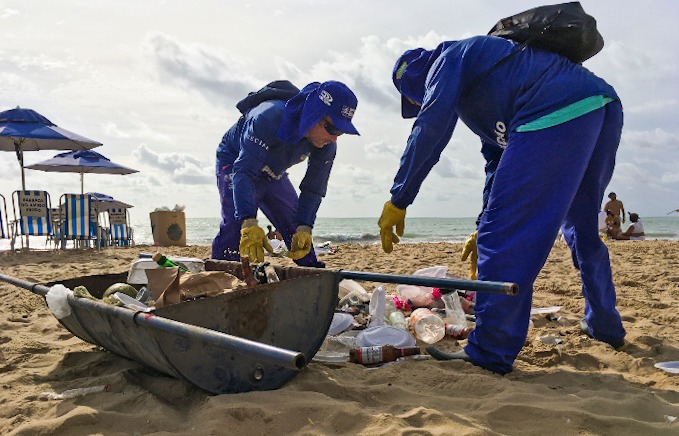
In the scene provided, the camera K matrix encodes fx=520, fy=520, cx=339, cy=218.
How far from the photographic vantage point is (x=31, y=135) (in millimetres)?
9531

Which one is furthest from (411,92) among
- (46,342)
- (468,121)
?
(46,342)

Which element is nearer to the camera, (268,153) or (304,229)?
(268,153)

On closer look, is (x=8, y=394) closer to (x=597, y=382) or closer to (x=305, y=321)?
(x=305, y=321)

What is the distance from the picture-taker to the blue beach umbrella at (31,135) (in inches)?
380

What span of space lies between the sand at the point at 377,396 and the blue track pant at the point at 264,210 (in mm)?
1440

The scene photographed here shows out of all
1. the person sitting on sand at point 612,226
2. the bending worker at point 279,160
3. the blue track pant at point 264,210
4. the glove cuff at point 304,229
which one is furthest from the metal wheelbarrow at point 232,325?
the person sitting on sand at point 612,226

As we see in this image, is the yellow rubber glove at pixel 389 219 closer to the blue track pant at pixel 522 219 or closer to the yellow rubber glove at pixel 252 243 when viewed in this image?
the blue track pant at pixel 522 219

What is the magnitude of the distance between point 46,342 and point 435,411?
2.42 m

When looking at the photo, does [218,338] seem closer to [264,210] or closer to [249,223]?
[249,223]

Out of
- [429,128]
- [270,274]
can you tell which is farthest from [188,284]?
[429,128]

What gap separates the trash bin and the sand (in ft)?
31.9

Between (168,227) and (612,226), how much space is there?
434 inches

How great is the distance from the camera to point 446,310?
347 centimetres

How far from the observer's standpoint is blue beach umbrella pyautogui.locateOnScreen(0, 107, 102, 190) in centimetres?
965
